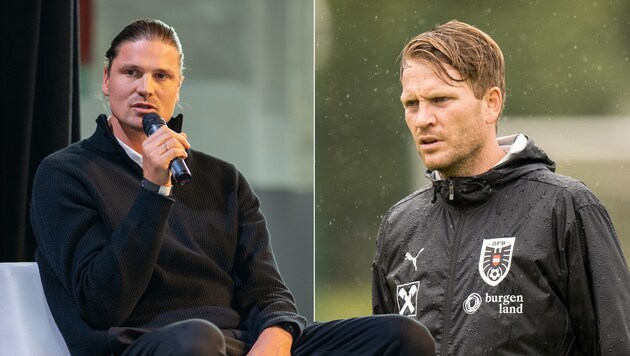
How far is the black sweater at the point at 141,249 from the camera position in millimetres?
1693

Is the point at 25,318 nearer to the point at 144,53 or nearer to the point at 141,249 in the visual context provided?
the point at 141,249

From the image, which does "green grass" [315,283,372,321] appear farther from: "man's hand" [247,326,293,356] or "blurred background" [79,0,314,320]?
"man's hand" [247,326,293,356]

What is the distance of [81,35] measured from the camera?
10.3ft

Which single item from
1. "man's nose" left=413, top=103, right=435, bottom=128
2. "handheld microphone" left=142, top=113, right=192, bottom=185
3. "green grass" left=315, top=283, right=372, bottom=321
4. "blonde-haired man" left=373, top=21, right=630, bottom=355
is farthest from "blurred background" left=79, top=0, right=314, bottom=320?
"handheld microphone" left=142, top=113, right=192, bottom=185

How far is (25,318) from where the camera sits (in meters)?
1.81

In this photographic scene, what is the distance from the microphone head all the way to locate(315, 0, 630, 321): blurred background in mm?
1489

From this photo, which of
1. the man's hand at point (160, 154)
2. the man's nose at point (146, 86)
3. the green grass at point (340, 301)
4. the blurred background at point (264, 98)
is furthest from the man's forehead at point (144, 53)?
the green grass at point (340, 301)

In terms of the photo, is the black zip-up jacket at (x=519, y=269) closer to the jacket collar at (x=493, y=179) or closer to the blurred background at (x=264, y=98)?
the jacket collar at (x=493, y=179)

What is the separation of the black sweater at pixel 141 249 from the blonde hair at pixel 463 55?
50 cm

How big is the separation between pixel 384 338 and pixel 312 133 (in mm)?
1684

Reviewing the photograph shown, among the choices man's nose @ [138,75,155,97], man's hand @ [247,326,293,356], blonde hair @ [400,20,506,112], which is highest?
blonde hair @ [400,20,506,112]

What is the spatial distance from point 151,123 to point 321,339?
53 centimetres

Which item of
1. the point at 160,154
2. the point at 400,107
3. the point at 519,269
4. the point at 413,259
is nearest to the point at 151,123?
the point at 160,154

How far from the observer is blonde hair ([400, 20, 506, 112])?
2.07 meters
